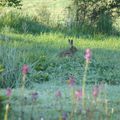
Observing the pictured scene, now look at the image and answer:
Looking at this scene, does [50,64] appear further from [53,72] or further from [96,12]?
[96,12]

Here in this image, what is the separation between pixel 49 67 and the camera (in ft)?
29.0

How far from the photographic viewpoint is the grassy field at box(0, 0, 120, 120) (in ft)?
15.0

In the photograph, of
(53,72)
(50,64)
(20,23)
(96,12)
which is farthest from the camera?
(96,12)

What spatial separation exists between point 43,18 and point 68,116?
12.9 m

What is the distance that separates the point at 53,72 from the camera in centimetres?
846

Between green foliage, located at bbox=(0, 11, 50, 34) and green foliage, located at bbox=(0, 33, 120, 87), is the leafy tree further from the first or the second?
green foliage, located at bbox=(0, 33, 120, 87)

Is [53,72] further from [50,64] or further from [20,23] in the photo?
[20,23]

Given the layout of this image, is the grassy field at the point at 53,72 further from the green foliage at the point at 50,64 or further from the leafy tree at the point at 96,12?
the leafy tree at the point at 96,12

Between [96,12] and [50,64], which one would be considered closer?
[50,64]

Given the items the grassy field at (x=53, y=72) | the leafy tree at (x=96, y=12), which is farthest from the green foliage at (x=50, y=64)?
the leafy tree at (x=96, y=12)

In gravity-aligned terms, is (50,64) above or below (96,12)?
below

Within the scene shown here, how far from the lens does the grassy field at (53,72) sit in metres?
4.58

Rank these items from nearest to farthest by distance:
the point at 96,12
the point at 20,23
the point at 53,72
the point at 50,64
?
1. the point at 53,72
2. the point at 50,64
3. the point at 20,23
4. the point at 96,12

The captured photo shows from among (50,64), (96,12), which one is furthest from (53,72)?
(96,12)
